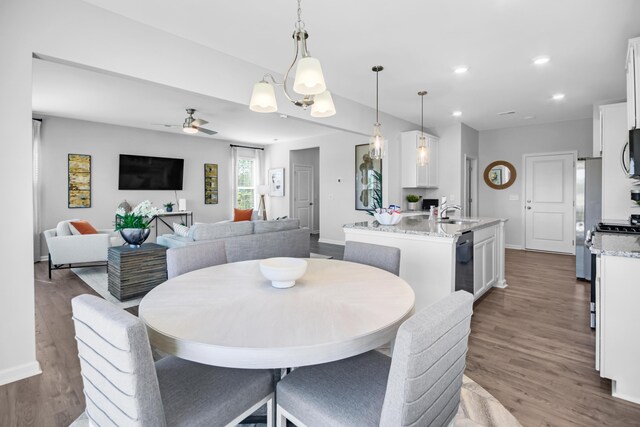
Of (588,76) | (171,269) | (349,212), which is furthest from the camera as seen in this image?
(349,212)

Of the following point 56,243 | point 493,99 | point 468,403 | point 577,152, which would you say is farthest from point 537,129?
point 56,243

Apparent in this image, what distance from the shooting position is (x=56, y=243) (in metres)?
4.38

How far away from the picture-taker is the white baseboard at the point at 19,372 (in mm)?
1995

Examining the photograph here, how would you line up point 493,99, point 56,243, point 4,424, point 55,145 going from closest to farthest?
point 4,424
point 56,243
point 493,99
point 55,145

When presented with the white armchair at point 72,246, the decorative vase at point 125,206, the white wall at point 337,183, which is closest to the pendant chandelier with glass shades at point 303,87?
the white armchair at point 72,246

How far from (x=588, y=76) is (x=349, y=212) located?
4285 millimetres

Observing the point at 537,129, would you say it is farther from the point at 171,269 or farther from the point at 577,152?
the point at 171,269

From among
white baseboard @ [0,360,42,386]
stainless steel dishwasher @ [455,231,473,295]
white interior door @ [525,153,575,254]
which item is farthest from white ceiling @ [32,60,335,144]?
white interior door @ [525,153,575,254]

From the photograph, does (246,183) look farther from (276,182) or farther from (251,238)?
(251,238)

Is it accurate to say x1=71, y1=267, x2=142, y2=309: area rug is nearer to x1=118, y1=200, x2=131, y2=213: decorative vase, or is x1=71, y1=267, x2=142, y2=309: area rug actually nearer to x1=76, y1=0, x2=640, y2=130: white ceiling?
x1=118, y1=200, x2=131, y2=213: decorative vase

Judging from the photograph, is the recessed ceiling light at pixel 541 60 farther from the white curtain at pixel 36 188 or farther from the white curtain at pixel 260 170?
the white curtain at pixel 36 188

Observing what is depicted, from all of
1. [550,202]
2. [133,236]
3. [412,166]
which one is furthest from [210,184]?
[550,202]

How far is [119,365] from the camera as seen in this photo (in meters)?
0.91

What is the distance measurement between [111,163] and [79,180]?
0.63 meters
